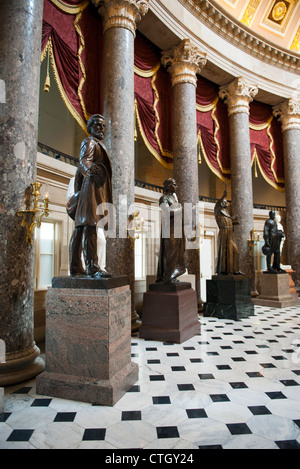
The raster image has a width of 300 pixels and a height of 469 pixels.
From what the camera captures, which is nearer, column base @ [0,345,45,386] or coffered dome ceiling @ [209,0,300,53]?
column base @ [0,345,45,386]

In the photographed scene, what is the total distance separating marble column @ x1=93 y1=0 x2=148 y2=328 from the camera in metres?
5.55

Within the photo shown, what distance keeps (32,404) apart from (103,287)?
125cm

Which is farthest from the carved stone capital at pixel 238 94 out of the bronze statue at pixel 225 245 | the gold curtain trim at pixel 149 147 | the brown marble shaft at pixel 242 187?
the bronze statue at pixel 225 245

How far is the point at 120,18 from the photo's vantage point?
19.8ft

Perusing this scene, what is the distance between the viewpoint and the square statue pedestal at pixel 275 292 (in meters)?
8.85

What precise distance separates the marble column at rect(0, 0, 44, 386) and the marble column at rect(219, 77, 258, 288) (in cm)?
722

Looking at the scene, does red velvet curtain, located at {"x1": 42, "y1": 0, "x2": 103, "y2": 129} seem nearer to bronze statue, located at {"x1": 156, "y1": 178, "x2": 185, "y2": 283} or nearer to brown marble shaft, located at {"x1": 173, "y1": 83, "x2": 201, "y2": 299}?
bronze statue, located at {"x1": 156, "y1": 178, "x2": 185, "y2": 283}

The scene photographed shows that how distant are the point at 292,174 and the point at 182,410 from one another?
1088cm

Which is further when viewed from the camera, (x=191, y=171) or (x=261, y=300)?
(x=261, y=300)

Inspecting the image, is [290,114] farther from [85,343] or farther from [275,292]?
[85,343]

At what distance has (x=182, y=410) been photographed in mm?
2643

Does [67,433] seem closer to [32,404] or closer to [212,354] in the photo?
[32,404]

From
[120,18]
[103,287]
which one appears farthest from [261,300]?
[120,18]

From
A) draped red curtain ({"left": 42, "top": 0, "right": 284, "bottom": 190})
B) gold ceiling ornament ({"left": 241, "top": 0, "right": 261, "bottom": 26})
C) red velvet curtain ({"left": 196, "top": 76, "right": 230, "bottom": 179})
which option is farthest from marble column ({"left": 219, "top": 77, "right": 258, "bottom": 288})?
gold ceiling ornament ({"left": 241, "top": 0, "right": 261, "bottom": 26})
